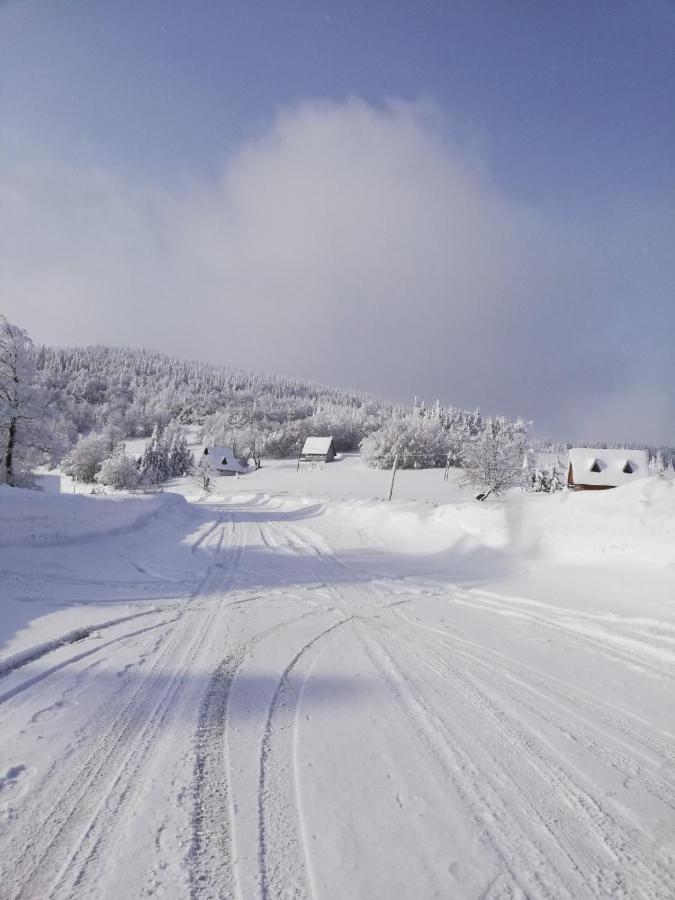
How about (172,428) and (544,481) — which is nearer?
(544,481)

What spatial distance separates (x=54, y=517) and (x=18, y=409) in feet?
43.3

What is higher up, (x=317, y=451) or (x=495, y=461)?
(x=317, y=451)

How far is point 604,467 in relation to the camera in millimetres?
49969

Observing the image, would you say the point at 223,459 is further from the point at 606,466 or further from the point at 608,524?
the point at 608,524

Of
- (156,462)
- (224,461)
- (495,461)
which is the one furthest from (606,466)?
(156,462)

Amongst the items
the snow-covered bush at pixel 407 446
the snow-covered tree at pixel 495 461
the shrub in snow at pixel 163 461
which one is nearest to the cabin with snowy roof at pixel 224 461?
the shrub in snow at pixel 163 461

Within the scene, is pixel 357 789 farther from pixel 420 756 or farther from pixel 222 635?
pixel 222 635

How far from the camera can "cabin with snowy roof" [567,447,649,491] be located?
48750mm

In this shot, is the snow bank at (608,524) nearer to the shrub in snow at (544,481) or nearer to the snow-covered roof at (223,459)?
the shrub in snow at (544,481)

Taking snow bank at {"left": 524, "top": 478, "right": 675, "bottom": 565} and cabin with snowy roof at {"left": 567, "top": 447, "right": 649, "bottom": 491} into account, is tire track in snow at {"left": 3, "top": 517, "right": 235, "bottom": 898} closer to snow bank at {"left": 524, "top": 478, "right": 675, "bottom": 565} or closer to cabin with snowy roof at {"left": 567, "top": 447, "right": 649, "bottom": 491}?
snow bank at {"left": 524, "top": 478, "right": 675, "bottom": 565}

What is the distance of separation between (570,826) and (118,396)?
179 meters

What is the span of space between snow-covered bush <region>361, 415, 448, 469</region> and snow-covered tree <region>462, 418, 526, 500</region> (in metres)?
34.4

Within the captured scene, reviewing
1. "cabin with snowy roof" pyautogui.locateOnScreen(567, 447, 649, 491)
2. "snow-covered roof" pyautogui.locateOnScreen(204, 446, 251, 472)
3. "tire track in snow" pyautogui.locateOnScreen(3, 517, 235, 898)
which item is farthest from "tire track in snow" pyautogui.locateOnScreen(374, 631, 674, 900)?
"snow-covered roof" pyautogui.locateOnScreen(204, 446, 251, 472)

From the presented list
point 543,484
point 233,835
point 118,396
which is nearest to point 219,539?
point 233,835
